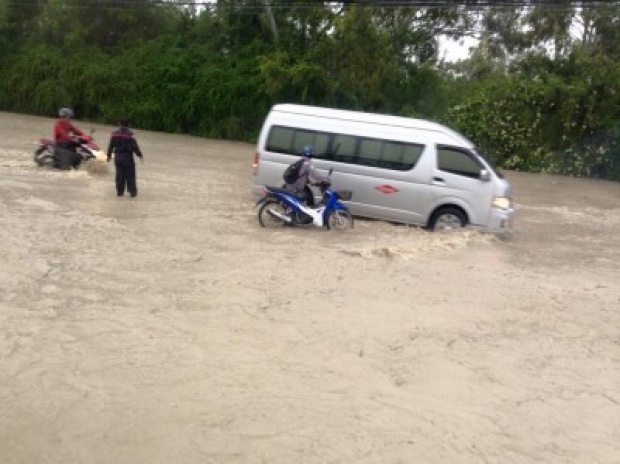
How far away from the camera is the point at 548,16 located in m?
27.9

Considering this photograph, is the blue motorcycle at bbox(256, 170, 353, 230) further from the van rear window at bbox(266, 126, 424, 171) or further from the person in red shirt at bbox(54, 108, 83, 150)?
the person in red shirt at bbox(54, 108, 83, 150)

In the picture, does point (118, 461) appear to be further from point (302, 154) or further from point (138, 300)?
point (302, 154)

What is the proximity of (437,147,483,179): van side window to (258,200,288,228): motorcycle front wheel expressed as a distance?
9.18ft

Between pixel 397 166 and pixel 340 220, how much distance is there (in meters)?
1.43

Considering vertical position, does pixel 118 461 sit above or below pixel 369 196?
below

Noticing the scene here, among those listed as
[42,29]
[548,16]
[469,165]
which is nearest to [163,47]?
[42,29]

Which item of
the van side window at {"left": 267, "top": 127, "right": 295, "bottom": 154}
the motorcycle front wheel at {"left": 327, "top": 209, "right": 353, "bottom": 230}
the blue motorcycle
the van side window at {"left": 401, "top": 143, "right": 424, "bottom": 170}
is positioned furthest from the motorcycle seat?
the van side window at {"left": 401, "top": 143, "right": 424, "bottom": 170}

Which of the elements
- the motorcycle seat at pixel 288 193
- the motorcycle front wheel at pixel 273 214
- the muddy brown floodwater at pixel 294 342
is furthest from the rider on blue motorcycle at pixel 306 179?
the muddy brown floodwater at pixel 294 342

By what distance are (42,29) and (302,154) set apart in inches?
1159

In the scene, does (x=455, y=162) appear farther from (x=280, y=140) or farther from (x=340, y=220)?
(x=280, y=140)

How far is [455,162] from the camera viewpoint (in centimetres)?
1267

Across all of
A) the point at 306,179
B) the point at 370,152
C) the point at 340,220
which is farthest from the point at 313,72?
the point at 340,220

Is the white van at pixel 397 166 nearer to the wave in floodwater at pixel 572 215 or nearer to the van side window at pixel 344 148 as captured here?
the van side window at pixel 344 148

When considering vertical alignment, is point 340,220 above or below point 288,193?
below
